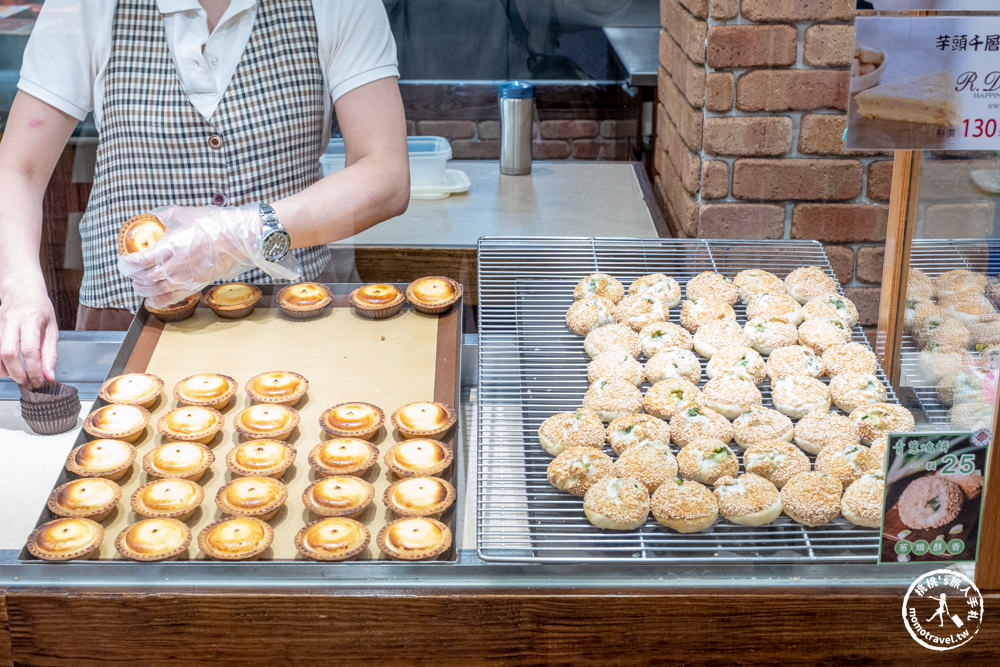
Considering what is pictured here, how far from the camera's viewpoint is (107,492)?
3.80ft

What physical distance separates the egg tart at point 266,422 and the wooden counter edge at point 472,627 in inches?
10.7

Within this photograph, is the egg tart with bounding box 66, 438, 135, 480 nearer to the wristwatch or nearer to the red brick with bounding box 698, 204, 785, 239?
the wristwatch

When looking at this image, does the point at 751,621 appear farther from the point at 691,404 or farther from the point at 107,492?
the point at 107,492

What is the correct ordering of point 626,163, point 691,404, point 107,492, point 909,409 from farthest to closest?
point 626,163 → point 691,404 → point 909,409 → point 107,492

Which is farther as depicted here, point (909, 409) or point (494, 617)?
point (909, 409)

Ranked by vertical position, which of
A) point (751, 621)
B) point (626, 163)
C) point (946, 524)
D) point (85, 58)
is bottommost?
point (751, 621)

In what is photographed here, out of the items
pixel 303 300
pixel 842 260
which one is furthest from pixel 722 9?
pixel 303 300

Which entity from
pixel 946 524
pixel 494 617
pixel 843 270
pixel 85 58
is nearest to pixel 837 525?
pixel 946 524

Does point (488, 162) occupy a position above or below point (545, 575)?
above

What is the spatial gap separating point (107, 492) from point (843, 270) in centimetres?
127

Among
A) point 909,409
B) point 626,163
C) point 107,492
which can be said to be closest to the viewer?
point 107,492

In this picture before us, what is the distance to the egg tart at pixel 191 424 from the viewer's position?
1.27 metres

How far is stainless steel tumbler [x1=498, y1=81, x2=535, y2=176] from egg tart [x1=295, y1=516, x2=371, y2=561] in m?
0.65

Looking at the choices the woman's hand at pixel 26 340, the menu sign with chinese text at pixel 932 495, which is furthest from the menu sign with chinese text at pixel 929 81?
the woman's hand at pixel 26 340
